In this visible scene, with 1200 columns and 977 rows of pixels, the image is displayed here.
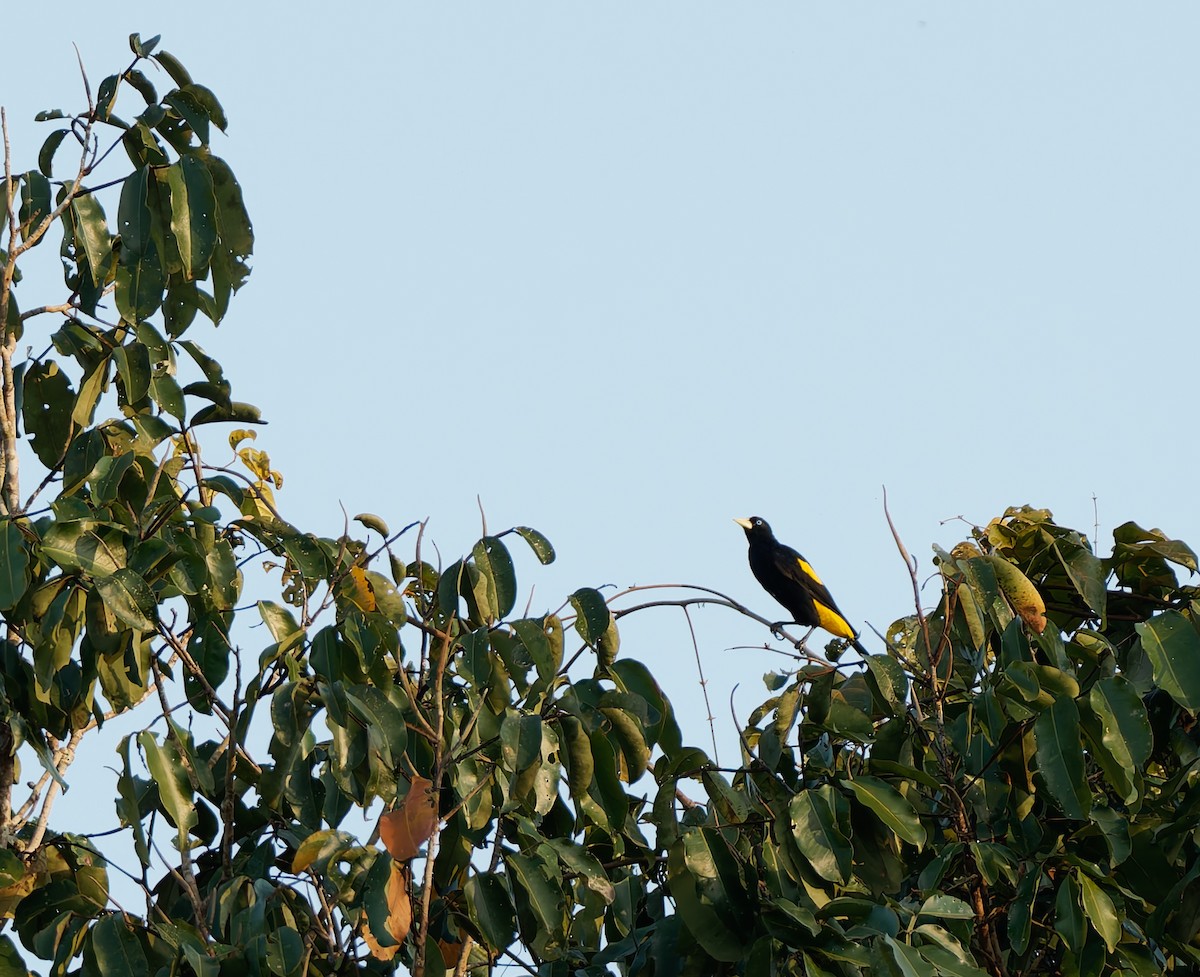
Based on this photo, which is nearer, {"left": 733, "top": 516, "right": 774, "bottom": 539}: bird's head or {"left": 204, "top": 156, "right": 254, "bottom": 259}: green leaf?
{"left": 204, "top": 156, "right": 254, "bottom": 259}: green leaf

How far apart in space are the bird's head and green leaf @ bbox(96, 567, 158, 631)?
488 cm

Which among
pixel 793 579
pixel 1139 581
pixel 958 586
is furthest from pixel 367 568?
pixel 793 579

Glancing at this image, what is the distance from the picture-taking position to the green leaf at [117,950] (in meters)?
2.38

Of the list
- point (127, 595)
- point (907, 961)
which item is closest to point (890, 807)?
point (907, 961)

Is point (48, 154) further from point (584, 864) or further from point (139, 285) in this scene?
point (584, 864)

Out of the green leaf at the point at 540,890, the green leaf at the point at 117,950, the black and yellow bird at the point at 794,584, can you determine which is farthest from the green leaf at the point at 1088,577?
the black and yellow bird at the point at 794,584

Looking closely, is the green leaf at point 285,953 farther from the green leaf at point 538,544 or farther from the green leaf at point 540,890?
the green leaf at point 538,544

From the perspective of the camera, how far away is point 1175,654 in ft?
9.07

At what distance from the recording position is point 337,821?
2.73 meters

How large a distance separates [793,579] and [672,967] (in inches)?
171

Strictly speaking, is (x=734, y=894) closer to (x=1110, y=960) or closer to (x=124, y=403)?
(x=1110, y=960)

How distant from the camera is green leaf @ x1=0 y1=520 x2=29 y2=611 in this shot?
2547mm

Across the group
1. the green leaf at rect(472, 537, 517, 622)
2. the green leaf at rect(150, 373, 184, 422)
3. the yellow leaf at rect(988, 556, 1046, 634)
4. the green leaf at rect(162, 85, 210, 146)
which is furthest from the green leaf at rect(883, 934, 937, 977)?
the green leaf at rect(162, 85, 210, 146)

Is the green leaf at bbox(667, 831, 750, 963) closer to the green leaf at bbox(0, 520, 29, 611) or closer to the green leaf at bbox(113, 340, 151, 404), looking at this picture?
the green leaf at bbox(0, 520, 29, 611)
